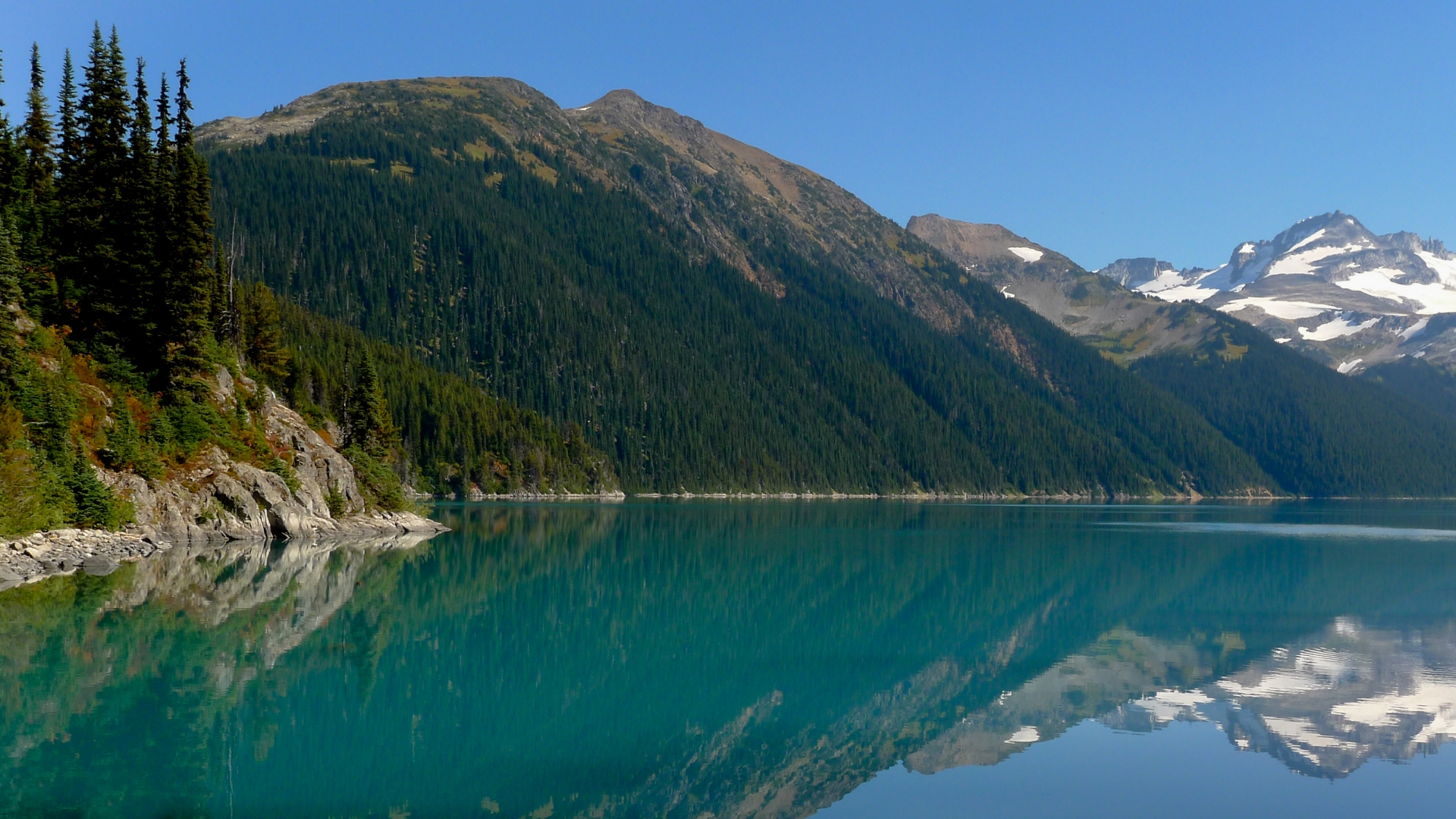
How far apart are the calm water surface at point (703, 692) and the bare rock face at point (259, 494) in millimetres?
2718

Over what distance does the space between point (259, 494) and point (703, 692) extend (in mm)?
44009

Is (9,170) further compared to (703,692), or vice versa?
(9,170)

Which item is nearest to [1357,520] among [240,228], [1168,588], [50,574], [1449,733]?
[1168,588]

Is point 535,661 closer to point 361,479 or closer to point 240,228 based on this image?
point 361,479

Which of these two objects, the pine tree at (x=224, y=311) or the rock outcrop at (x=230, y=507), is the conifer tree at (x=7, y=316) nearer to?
the rock outcrop at (x=230, y=507)

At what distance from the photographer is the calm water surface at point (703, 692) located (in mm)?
22547

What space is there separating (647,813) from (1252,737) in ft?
53.3

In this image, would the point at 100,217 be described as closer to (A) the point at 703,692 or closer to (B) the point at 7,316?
(B) the point at 7,316

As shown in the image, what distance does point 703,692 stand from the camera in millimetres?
32219

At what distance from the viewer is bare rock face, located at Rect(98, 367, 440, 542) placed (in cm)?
5928

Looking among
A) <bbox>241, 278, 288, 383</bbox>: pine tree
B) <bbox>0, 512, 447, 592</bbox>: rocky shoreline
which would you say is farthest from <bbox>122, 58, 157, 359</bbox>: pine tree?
<bbox>241, 278, 288, 383</bbox>: pine tree

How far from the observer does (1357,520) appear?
15675cm

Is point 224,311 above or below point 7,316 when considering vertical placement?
above

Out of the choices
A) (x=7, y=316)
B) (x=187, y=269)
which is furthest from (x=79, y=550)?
(x=187, y=269)
